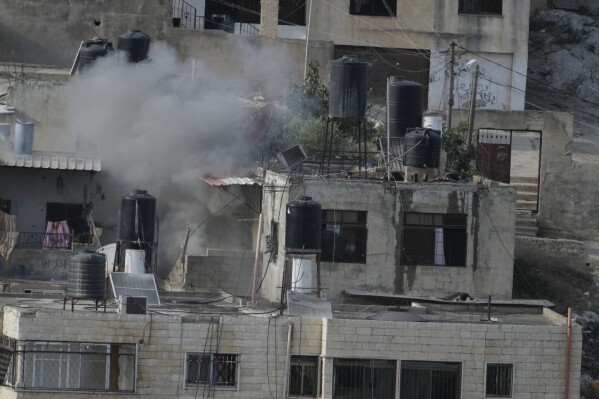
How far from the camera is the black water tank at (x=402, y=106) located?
159 feet

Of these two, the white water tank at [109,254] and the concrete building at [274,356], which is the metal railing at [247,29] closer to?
the white water tank at [109,254]

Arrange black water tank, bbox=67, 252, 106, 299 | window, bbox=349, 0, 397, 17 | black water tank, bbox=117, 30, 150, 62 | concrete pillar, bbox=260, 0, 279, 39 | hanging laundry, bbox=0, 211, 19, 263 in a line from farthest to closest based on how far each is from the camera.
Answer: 1. window, bbox=349, 0, 397, 17
2. concrete pillar, bbox=260, 0, 279, 39
3. black water tank, bbox=117, 30, 150, 62
4. hanging laundry, bbox=0, 211, 19, 263
5. black water tank, bbox=67, 252, 106, 299

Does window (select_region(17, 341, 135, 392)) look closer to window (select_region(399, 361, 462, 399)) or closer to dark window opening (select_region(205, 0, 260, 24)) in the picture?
window (select_region(399, 361, 462, 399))

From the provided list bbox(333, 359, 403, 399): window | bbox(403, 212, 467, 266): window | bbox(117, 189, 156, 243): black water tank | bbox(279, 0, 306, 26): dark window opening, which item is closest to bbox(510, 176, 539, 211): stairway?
bbox(279, 0, 306, 26): dark window opening

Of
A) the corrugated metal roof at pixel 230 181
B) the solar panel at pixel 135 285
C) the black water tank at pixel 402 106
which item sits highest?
the black water tank at pixel 402 106

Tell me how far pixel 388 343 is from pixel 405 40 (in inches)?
930

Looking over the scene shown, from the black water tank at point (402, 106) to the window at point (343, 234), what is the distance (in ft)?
11.5

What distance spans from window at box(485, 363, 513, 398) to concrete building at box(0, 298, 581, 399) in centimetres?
2

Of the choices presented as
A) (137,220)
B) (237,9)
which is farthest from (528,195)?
(137,220)

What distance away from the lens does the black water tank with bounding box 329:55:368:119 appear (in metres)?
46.8

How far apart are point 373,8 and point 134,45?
28.8ft

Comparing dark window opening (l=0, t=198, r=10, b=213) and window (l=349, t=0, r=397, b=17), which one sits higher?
window (l=349, t=0, r=397, b=17)

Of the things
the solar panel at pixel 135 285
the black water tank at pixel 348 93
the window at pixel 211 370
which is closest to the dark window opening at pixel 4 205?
the black water tank at pixel 348 93

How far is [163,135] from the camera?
53.0 meters
